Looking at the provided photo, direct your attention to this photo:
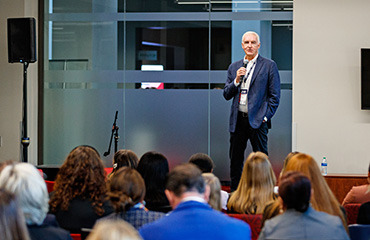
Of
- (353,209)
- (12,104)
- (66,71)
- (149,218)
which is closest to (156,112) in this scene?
(66,71)

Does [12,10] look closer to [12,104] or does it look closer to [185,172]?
[12,104]

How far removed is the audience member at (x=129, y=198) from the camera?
2711 millimetres

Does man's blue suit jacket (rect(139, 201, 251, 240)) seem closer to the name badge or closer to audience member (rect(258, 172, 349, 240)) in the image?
audience member (rect(258, 172, 349, 240))

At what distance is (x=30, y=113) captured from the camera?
8.10 m

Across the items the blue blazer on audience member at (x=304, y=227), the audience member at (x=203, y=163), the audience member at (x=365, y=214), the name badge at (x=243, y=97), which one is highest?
the name badge at (x=243, y=97)

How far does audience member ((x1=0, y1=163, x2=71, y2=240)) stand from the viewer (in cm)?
232

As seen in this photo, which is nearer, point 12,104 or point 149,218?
point 149,218

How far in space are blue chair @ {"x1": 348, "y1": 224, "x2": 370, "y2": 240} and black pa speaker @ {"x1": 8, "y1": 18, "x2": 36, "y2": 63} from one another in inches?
206

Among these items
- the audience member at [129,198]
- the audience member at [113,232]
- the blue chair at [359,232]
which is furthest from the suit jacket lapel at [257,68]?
the audience member at [113,232]

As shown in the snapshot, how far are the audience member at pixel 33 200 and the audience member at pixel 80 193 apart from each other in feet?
2.48

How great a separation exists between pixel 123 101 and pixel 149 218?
209 inches

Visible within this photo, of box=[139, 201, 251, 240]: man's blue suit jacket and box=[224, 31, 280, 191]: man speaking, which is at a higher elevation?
box=[224, 31, 280, 191]: man speaking

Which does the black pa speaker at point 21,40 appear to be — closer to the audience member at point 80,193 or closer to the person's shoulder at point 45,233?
the audience member at point 80,193

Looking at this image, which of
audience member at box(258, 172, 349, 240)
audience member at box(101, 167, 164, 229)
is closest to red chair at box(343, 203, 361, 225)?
audience member at box(258, 172, 349, 240)
